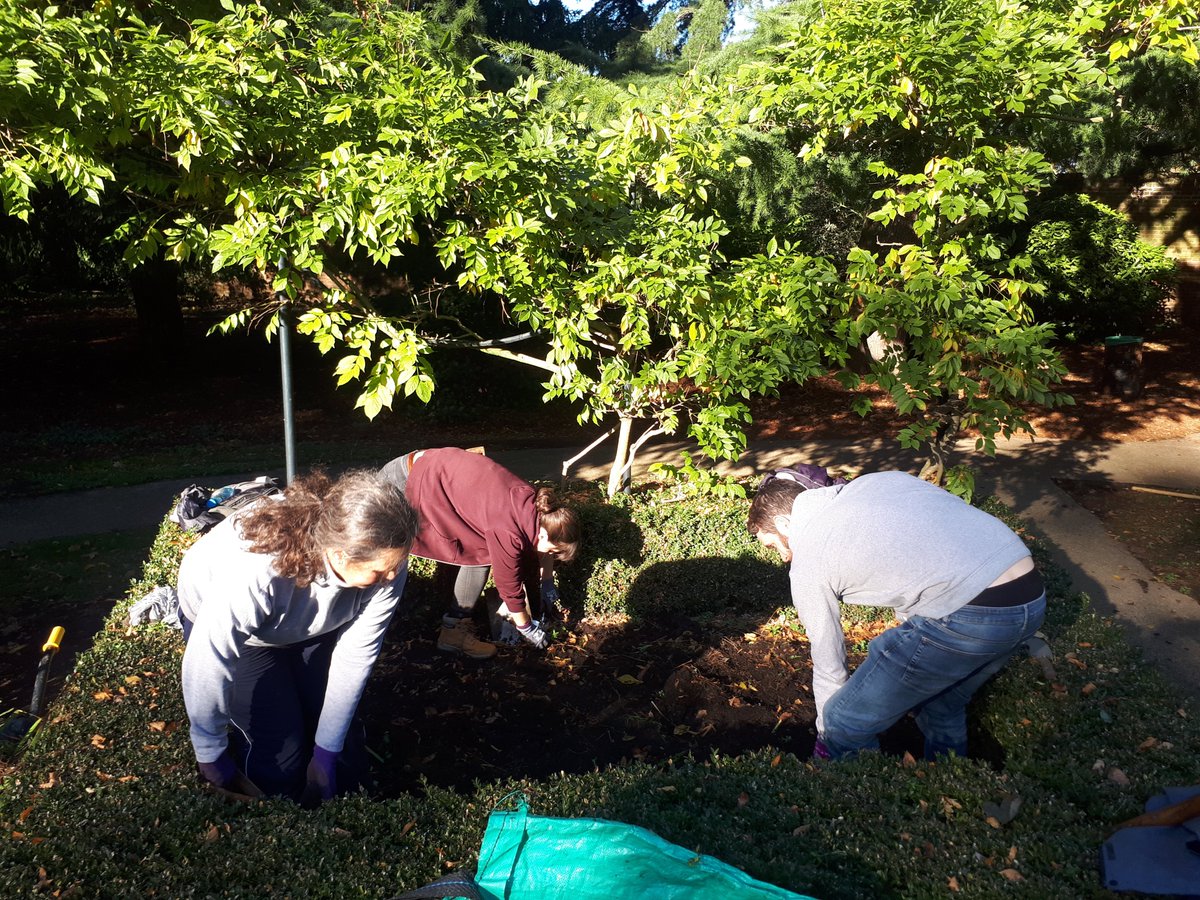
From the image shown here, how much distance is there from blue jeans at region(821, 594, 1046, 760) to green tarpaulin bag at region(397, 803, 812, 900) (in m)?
1.12

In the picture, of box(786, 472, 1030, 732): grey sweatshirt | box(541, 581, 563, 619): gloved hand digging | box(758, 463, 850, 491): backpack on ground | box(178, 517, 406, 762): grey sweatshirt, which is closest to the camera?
box(178, 517, 406, 762): grey sweatshirt

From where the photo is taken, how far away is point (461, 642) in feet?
15.1

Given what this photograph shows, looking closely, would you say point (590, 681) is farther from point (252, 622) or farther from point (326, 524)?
point (326, 524)

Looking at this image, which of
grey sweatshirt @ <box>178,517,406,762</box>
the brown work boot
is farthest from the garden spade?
the brown work boot

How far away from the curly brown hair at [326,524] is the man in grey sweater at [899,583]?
1.32 metres

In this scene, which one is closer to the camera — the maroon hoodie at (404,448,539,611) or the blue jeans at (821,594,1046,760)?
the blue jeans at (821,594,1046,760)

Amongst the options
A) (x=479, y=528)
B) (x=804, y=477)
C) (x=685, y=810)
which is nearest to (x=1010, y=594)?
(x=804, y=477)

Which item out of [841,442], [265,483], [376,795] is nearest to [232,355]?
[841,442]

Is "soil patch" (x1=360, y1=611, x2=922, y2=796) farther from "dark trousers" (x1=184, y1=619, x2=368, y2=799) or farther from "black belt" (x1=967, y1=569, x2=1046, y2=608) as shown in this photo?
"black belt" (x1=967, y1=569, x2=1046, y2=608)

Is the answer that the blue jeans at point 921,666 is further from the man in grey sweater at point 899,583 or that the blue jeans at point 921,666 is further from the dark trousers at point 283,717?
the dark trousers at point 283,717

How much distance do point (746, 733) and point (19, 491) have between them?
681 centimetres

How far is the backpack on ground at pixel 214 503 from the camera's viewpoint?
4055 mm

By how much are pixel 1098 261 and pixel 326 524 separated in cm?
1299

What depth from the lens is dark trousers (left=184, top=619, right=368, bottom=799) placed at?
9.88 feet
